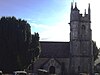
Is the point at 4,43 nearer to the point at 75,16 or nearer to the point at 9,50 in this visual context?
the point at 9,50

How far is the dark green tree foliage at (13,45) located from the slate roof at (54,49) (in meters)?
13.6

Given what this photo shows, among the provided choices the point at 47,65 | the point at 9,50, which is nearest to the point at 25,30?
the point at 9,50

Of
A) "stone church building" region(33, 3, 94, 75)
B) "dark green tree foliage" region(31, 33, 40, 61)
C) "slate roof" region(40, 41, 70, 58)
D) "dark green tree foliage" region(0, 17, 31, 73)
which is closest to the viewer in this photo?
"dark green tree foliage" region(0, 17, 31, 73)

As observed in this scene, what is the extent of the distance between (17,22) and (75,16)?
1590 cm

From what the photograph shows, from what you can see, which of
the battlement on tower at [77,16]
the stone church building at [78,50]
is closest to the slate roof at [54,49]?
the stone church building at [78,50]

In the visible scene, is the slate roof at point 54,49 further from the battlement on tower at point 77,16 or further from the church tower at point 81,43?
the battlement on tower at point 77,16

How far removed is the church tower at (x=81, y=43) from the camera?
2830 inches

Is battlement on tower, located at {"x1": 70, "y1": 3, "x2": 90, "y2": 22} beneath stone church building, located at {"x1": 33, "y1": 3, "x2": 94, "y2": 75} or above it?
above

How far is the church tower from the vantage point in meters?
71.9

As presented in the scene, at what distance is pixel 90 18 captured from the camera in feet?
238

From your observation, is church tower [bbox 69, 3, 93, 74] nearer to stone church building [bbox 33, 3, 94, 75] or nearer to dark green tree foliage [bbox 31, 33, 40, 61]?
stone church building [bbox 33, 3, 94, 75]

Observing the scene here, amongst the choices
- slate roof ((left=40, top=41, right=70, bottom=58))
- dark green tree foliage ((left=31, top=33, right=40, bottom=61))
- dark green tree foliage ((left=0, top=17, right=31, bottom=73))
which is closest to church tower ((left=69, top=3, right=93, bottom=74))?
slate roof ((left=40, top=41, right=70, bottom=58))

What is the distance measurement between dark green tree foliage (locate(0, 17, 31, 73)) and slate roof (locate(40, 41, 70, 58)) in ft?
44.5

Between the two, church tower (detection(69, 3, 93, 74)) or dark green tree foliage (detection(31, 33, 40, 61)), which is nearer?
dark green tree foliage (detection(31, 33, 40, 61))
